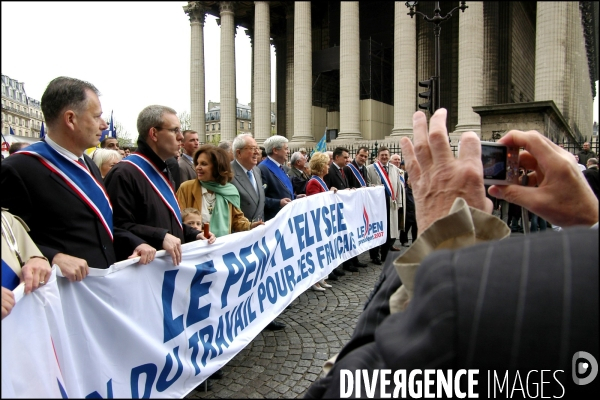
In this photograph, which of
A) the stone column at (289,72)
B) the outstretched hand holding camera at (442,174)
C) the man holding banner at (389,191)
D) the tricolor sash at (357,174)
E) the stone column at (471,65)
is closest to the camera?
the outstretched hand holding camera at (442,174)

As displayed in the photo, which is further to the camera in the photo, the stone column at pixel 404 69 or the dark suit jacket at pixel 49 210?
the stone column at pixel 404 69

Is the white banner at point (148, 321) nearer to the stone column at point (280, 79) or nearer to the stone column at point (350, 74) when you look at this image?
the stone column at point (350, 74)

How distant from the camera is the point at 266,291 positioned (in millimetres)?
4301

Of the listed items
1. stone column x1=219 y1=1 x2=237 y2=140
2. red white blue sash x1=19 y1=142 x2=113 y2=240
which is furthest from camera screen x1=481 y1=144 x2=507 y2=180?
stone column x1=219 y1=1 x2=237 y2=140

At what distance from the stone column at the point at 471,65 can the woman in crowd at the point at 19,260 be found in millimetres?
22253

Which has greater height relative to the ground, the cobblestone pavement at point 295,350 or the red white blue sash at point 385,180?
the red white blue sash at point 385,180

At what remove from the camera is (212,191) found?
4.37 metres

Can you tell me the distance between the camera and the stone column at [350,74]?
2670 centimetres

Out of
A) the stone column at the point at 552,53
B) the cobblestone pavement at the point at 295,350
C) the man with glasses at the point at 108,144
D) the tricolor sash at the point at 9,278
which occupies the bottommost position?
the cobblestone pavement at the point at 295,350

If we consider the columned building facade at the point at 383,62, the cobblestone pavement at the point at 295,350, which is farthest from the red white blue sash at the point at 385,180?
the columned building facade at the point at 383,62

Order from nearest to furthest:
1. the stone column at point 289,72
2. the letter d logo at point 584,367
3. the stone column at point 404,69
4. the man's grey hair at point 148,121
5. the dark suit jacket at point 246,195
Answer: the letter d logo at point 584,367
the man's grey hair at point 148,121
the dark suit jacket at point 246,195
the stone column at point 404,69
the stone column at point 289,72

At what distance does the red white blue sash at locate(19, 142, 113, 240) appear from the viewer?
2545mm

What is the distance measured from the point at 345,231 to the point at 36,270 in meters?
5.44

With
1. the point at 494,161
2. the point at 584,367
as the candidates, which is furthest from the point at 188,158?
the point at 584,367
